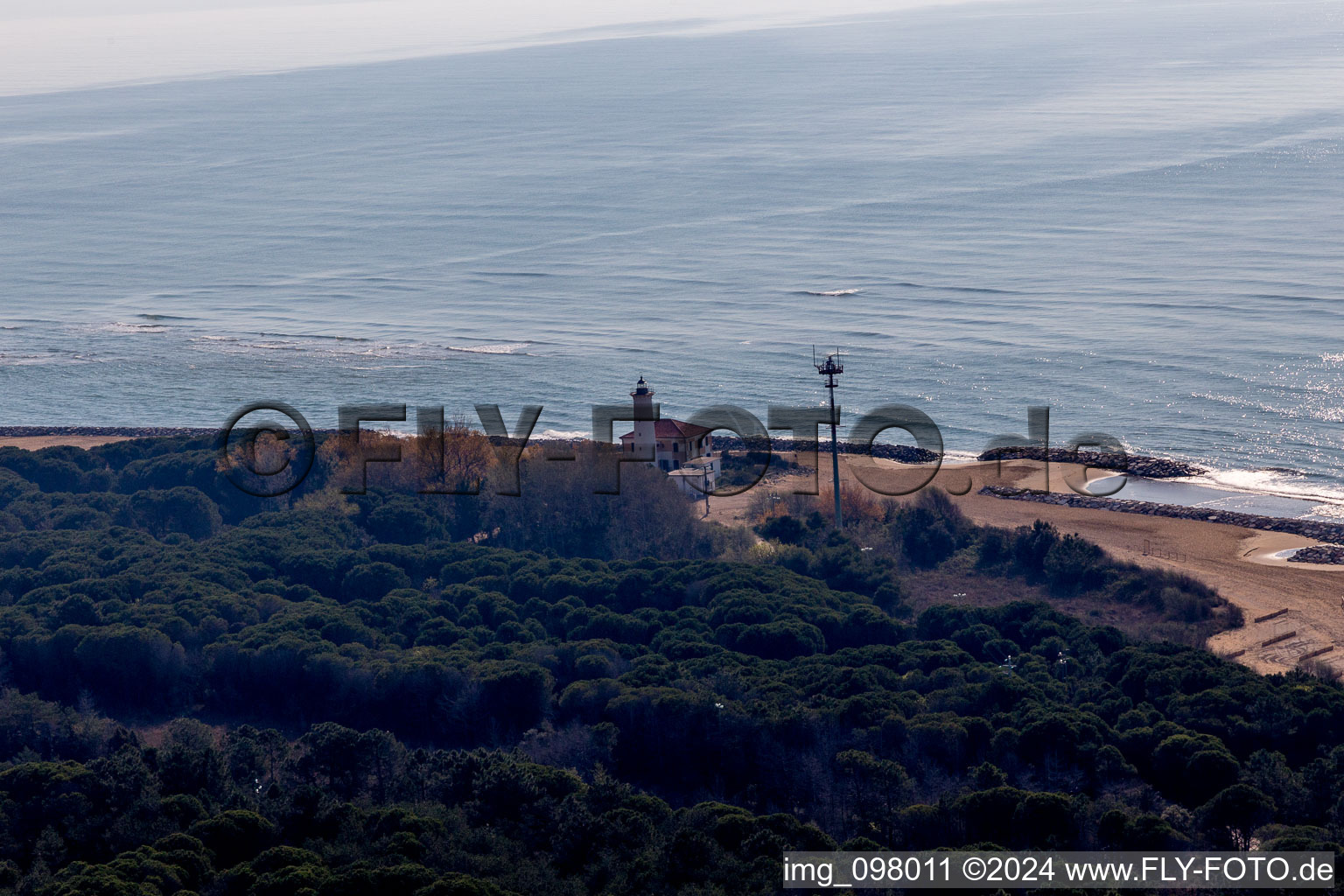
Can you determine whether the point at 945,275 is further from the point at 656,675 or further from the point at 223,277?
the point at 656,675

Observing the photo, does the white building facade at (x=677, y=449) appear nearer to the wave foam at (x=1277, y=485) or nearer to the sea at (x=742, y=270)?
the sea at (x=742, y=270)

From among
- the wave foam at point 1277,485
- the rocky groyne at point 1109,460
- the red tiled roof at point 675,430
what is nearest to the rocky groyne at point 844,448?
the rocky groyne at point 1109,460

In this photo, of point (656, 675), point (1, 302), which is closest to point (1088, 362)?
point (656, 675)

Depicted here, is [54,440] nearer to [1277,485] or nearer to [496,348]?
[496,348]

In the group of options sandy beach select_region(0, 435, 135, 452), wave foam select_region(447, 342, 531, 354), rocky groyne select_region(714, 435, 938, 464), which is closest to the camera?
rocky groyne select_region(714, 435, 938, 464)

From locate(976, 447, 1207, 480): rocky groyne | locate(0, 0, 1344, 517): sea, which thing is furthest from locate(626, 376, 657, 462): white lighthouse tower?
locate(976, 447, 1207, 480): rocky groyne

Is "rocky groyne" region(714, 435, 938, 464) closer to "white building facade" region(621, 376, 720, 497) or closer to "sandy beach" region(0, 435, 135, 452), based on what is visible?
"white building facade" region(621, 376, 720, 497)
